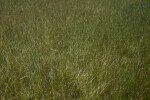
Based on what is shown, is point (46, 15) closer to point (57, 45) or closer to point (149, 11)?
point (57, 45)

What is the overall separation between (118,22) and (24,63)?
2391mm

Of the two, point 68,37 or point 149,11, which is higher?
point 149,11

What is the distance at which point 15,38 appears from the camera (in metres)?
3.01

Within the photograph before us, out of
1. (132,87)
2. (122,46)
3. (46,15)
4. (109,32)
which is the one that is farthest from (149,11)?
(132,87)

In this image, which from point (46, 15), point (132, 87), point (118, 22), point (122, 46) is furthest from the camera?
point (46, 15)


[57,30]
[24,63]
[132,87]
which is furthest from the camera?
[57,30]

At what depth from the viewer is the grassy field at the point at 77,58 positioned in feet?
5.33

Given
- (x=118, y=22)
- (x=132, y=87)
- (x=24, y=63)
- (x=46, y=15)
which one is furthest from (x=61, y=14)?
(x=132, y=87)

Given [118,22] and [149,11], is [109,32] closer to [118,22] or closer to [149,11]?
[118,22]

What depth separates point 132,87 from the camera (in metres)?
1.67

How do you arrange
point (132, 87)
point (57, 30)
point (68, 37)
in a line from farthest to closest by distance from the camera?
1. point (57, 30)
2. point (68, 37)
3. point (132, 87)

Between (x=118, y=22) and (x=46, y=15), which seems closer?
(x=118, y=22)

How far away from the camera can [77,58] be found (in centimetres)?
208

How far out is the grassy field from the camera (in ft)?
5.33
